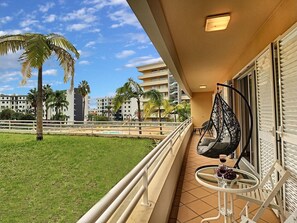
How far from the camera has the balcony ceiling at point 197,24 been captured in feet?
6.02

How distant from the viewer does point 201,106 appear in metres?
10.6

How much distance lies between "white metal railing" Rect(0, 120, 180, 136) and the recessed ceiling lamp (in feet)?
24.7

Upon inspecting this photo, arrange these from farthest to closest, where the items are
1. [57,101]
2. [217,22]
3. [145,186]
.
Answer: [57,101], [217,22], [145,186]

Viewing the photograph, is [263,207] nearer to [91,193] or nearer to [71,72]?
[91,193]

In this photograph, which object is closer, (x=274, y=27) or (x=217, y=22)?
(x=274, y=27)

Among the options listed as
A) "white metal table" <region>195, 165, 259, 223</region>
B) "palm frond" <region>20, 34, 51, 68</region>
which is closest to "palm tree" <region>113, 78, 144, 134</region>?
"palm frond" <region>20, 34, 51, 68</region>

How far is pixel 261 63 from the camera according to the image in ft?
8.29

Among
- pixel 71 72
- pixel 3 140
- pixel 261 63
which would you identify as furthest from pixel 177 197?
pixel 3 140

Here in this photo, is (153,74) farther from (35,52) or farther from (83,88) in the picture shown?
(35,52)

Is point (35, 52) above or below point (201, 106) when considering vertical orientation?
above

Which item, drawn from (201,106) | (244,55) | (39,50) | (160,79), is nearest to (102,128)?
(201,106)

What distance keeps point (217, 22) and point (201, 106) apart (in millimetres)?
8634

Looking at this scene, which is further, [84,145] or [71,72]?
[84,145]

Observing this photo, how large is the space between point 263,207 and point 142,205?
3.11 feet
